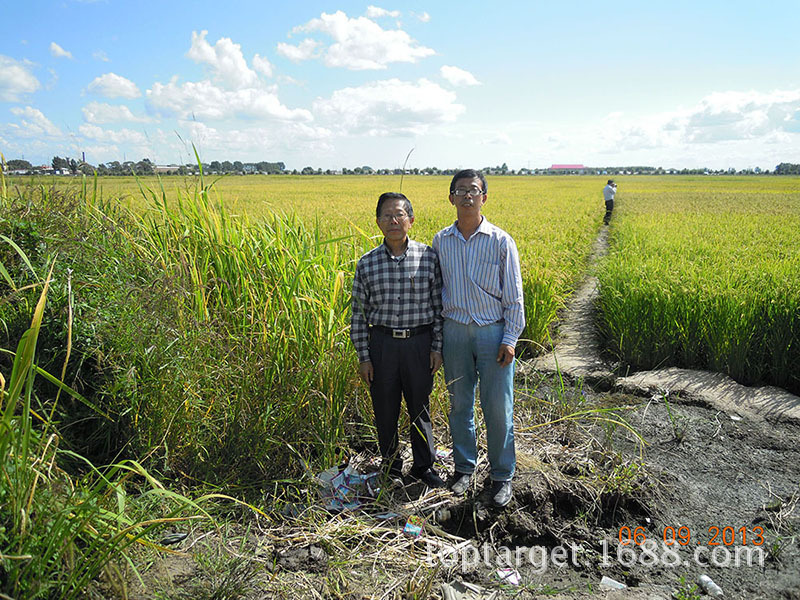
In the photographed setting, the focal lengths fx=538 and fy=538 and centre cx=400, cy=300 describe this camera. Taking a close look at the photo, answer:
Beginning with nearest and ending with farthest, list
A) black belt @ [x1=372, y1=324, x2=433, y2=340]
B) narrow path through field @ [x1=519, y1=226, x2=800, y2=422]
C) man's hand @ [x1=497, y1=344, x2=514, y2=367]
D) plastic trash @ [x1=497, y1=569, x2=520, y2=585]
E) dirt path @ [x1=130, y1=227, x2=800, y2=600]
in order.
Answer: dirt path @ [x1=130, y1=227, x2=800, y2=600] → plastic trash @ [x1=497, y1=569, x2=520, y2=585] → man's hand @ [x1=497, y1=344, x2=514, y2=367] → black belt @ [x1=372, y1=324, x2=433, y2=340] → narrow path through field @ [x1=519, y1=226, x2=800, y2=422]

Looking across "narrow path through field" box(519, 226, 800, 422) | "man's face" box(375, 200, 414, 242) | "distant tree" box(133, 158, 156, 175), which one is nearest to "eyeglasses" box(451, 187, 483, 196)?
"man's face" box(375, 200, 414, 242)

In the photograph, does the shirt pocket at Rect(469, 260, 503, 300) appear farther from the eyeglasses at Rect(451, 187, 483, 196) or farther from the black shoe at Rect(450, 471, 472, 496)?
the black shoe at Rect(450, 471, 472, 496)

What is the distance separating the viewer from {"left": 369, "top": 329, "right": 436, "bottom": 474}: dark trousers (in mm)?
2936

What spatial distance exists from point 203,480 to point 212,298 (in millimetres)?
1349

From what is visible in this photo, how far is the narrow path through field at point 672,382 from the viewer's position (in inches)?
170

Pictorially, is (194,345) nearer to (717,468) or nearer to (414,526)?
(414,526)

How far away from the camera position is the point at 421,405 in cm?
300

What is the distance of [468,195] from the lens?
2838 mm

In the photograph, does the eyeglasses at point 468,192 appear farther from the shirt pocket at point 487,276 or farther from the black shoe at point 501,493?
the black shoe at point 501,493

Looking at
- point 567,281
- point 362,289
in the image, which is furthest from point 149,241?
point 567,281

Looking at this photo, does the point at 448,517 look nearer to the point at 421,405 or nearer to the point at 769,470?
the point at 421,405

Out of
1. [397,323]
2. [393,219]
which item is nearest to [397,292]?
[397,323]

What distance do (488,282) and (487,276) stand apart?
0.03m

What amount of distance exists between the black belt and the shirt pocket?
373 millimetres
